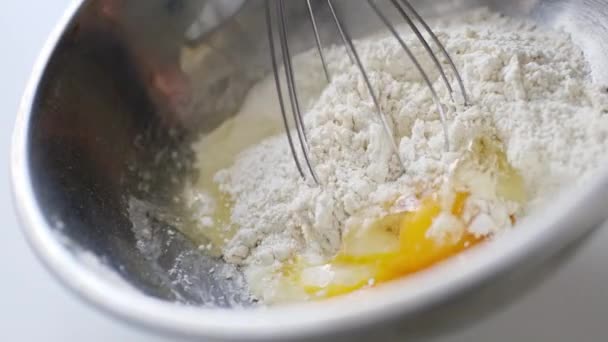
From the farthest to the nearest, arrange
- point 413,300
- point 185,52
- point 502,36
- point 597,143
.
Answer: point 185,52 < point 502,36 < point 597,143 < point 413,300

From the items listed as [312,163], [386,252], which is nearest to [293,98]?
[312,163]

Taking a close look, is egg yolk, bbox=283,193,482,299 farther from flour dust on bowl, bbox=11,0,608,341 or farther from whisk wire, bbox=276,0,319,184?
whisk wire, bbox=276,0,319,184

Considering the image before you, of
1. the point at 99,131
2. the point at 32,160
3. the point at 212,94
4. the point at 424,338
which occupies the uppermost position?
the point at 212,94

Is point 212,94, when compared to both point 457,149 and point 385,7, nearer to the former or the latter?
point 385,7

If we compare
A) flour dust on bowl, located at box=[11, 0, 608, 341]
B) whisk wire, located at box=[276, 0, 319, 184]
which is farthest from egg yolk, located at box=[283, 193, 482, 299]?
whisk wire, located at box=[276, 0, 319, 184]

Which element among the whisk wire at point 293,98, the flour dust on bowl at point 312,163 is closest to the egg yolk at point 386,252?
the flour dust on bowl at point 312,163

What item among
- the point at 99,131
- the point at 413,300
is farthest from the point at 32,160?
the point at 413,300

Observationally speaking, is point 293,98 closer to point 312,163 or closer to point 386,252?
point 312,163

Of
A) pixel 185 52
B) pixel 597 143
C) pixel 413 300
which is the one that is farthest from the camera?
pixel 185 52
